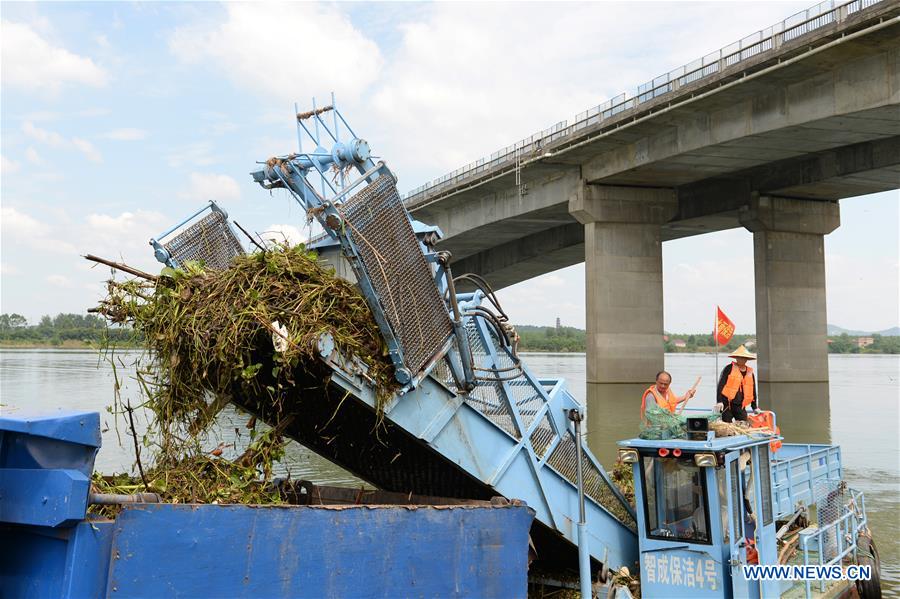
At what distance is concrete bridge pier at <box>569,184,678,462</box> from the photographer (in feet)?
126

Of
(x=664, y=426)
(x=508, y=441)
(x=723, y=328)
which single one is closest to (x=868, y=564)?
(x=723, y=328)

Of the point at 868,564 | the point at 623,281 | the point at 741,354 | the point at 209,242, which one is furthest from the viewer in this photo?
the point at 623,281

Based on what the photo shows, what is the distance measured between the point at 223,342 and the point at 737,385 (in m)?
5.55

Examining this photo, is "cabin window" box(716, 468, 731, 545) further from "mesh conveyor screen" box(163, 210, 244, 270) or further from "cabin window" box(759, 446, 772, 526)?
"mesh conveyor screen" box(163, 210, 244, 270)

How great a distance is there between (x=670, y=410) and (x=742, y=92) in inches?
849

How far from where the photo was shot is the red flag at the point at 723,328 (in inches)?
348

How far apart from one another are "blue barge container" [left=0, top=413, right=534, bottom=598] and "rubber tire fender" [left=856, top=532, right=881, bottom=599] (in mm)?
5337

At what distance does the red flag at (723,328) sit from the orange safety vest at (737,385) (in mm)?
445

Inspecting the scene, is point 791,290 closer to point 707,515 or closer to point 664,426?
point 664,426

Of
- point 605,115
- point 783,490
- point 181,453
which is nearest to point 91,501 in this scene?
point 181,453

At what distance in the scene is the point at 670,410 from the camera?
26.1ft

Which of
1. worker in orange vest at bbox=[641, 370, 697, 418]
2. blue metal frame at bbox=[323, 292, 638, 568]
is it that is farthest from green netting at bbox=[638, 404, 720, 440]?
blue metal frame at bbox=[323, 292, 638, 568]

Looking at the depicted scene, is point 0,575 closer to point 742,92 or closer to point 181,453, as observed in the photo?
point 181,453

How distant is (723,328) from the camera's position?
8.86 metres
